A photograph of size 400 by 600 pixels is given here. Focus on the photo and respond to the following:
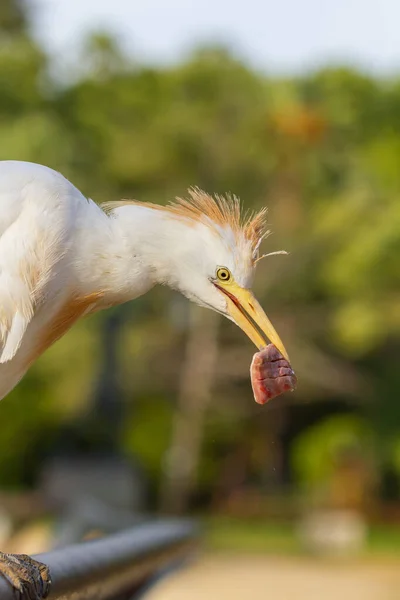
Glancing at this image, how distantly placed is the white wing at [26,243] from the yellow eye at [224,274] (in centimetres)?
51

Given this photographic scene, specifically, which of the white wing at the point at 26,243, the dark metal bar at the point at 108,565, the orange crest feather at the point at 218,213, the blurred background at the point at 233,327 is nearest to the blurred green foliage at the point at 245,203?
the blurred background at the point at 233,327

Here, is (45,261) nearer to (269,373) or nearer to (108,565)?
(269,373)

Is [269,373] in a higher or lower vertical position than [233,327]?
lower

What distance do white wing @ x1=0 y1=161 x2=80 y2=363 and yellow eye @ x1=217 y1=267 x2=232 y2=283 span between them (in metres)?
0.51

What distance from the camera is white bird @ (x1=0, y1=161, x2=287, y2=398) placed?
3.55m

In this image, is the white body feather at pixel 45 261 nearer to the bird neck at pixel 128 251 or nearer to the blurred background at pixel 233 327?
the bird neck at pixel 128 251

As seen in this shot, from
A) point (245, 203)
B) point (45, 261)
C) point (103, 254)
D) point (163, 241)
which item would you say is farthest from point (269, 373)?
point (245, 203)

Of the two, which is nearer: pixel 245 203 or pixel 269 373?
pixel 269 373

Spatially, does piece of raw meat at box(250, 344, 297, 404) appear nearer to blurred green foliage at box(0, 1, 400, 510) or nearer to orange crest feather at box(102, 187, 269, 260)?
orange crest feather at box(102, 187, 269, 260)

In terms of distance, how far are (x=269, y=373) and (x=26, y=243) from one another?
88 cm

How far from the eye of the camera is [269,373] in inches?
141

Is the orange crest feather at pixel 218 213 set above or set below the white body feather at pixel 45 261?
above

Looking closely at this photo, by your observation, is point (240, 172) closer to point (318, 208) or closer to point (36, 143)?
point (318, 208)

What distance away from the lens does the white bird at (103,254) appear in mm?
3551
